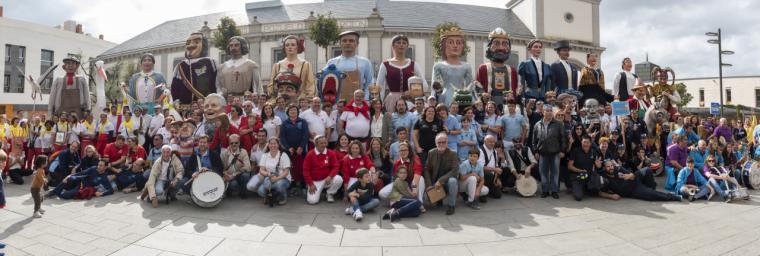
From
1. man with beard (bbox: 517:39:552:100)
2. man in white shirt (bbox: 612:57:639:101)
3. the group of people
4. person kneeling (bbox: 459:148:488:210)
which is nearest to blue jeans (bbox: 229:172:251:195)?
the group of people

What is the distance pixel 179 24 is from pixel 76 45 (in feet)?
36.3

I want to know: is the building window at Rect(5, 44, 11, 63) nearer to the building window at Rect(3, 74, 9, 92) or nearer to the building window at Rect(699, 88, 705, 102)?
the building window at Rect(3, 74, 9, 92)

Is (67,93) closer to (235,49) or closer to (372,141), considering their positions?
(235,49)

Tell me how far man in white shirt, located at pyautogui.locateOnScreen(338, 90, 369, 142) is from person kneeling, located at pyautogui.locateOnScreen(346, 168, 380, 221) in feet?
4.11

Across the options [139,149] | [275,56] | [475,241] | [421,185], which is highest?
[275,56]

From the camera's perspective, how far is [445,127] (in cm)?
664

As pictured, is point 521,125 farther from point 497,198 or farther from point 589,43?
point 589,43

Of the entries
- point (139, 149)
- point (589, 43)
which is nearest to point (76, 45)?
point (139, 149)

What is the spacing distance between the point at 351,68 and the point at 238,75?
2794mm

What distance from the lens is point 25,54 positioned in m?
38.2

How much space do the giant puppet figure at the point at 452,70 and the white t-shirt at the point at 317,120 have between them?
2683 millimetres

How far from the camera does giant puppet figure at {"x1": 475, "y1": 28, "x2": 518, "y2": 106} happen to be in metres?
9.05

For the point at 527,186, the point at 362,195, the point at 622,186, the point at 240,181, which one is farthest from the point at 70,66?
the point at 622,186

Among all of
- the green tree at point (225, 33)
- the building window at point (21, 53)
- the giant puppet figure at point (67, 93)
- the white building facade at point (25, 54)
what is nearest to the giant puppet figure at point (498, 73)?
the giant puppet figure at point (67, 93)
